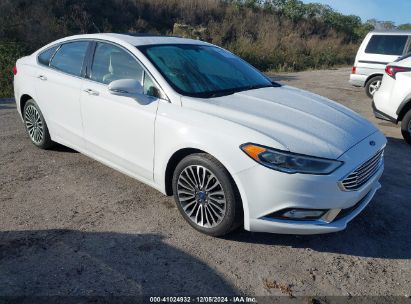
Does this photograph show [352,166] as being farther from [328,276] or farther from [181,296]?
[181,296]

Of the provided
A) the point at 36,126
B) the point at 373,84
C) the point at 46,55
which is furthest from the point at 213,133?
the point at 373,84

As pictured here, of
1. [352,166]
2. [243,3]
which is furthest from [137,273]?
[243,3]

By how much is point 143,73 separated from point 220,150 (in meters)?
1.23

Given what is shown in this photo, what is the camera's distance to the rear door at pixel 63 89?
176 inches

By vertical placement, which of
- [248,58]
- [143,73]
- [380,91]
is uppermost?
[143,73]

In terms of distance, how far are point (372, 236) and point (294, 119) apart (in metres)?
1.29

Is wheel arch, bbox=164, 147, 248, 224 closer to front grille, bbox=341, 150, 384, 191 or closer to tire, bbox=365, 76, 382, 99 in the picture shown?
front grille, bbox=341, 150, 384, 191

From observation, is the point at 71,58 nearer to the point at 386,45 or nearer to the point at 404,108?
the point at 404,108

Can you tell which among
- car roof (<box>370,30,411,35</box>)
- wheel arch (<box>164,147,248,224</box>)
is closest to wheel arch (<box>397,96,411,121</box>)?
wheel arch (<box>164,147,248,224</box>)

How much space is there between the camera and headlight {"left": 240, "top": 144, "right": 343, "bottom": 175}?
2959 millimetres

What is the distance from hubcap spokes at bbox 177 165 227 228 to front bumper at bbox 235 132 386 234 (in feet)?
0.88

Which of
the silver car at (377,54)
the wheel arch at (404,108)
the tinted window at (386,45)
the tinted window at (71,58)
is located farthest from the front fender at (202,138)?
the tinted window at (386,45)

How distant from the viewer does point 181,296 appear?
107 inches

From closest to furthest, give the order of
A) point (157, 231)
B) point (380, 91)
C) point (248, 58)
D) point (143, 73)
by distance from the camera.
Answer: point (157, 231) → point (143, 73) → point (380, 91) → point (248, 58)
